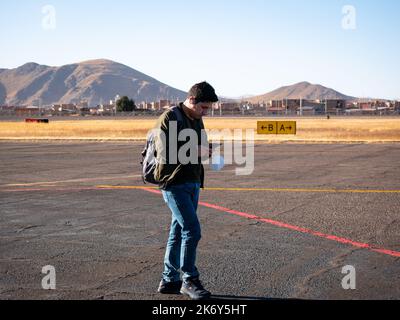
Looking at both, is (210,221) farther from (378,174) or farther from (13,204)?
(378,174)

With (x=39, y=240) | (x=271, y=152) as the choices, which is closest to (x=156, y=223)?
(x=39, y=240)

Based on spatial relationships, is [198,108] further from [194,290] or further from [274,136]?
[274,136]

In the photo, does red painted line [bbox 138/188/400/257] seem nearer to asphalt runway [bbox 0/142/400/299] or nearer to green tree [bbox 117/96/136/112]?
asphalt runway [bbox 0/142/400/299]

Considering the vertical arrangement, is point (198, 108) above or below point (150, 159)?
above

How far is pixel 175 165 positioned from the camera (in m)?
5.39

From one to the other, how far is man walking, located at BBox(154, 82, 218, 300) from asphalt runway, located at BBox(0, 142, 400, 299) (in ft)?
0.91

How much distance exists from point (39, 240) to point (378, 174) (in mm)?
10774

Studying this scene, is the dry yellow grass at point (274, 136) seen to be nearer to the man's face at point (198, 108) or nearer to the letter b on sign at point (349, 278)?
the letter b on sign at point (349, 278)

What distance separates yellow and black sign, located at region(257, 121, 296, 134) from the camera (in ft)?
109

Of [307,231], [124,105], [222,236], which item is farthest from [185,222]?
[124,105]

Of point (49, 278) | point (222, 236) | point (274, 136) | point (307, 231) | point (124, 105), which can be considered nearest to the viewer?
point (49, 278)

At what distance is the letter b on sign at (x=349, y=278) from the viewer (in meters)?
5.64

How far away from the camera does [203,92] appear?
5.36 meters

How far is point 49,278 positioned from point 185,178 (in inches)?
79.4
